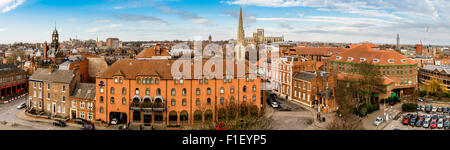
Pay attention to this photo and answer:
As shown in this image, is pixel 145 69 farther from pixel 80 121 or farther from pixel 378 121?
pixel 378 121

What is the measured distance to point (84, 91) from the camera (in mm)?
51500

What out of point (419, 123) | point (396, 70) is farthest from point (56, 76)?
point (396, 70)

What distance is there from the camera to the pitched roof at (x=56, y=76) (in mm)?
52156

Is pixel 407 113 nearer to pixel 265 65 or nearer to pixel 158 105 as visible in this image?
pixel 265 65

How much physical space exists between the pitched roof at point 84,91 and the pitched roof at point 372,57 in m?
62.9

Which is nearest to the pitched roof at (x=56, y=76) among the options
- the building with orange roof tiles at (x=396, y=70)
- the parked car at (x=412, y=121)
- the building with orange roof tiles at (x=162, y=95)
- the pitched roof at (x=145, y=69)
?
the building with orange roof tiles at (x=162, y=95)

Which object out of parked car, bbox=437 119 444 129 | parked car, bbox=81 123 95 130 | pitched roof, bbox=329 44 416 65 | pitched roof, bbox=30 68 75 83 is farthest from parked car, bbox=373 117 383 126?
pitched roof, bbox=30 68 75 83

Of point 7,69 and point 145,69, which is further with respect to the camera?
point 7,69

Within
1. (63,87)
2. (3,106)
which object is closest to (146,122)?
(63,87)

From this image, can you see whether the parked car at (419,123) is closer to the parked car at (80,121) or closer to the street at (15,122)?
the parked car at (80,121)

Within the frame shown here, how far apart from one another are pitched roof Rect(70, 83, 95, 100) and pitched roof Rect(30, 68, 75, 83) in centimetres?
210

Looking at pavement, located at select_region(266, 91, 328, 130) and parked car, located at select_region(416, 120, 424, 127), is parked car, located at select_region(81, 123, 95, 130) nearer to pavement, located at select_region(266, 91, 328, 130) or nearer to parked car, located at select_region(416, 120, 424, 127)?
pavement, located at select_region(266, 91, 328, 130)

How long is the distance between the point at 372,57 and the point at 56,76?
251 feet
